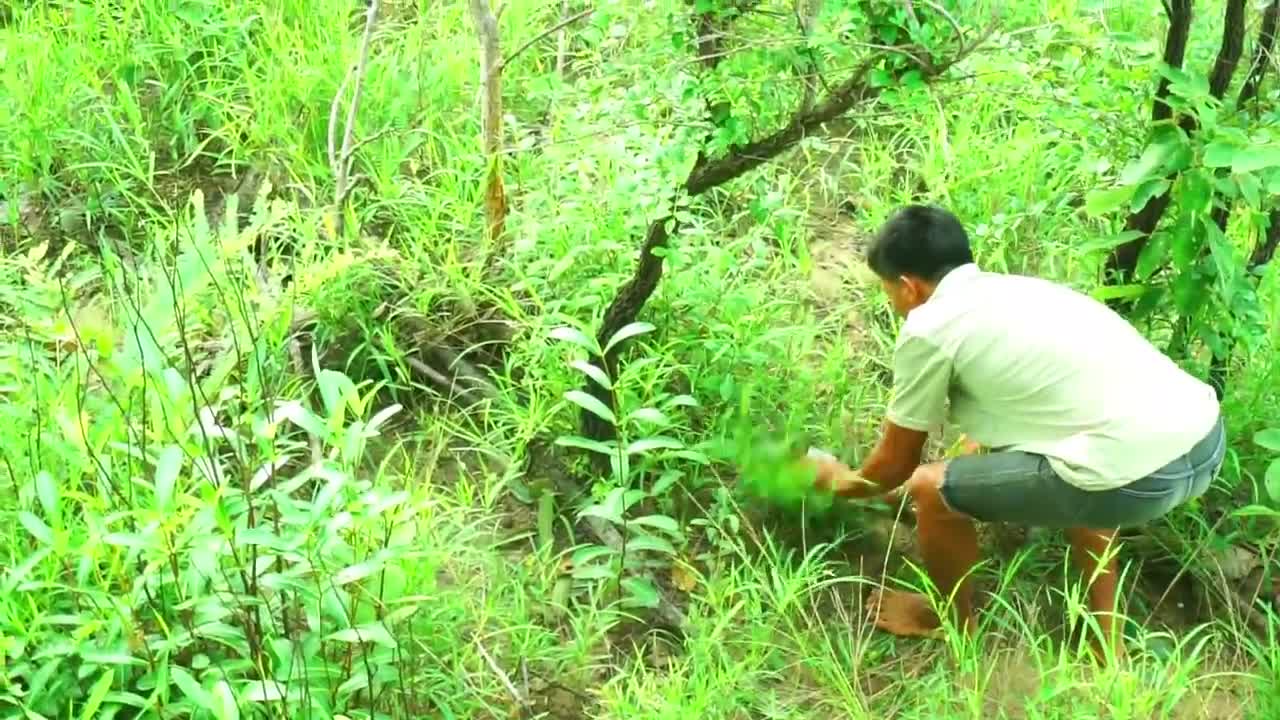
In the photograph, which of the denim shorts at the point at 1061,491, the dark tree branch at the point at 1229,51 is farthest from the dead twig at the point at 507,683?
the dark tree branch at the point at 1229,51

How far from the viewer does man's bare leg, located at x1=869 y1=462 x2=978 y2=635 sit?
2.67 metres

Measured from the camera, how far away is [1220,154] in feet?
7.78

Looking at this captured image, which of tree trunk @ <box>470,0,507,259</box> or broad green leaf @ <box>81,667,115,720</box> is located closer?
broad green leaf @ <box>81,667,115,720</box>

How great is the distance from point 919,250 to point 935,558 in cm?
72

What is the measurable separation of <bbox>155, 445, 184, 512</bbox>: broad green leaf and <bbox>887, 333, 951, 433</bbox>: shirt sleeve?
4.78ft

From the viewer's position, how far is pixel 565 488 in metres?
3.07

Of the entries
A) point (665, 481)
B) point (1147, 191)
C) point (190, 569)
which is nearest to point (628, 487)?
point (665, 481)

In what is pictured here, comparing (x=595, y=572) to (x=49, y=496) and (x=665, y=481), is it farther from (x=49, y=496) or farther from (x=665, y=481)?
(x=49, y=496)

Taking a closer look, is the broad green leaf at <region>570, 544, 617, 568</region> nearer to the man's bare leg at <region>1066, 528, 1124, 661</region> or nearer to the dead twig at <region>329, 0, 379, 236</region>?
the man's bare leg at <region>1066, 528, 1124, 661</region>

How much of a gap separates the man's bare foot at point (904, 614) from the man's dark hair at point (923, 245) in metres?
0.79

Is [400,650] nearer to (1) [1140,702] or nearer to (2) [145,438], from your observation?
(2) [145,438]

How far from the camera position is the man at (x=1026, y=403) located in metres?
2.42

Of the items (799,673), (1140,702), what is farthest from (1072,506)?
(799,673)

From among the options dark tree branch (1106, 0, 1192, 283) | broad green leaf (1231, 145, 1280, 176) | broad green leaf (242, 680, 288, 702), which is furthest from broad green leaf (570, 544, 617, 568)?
broad green leaf (1231, 145, 1280, 176)
